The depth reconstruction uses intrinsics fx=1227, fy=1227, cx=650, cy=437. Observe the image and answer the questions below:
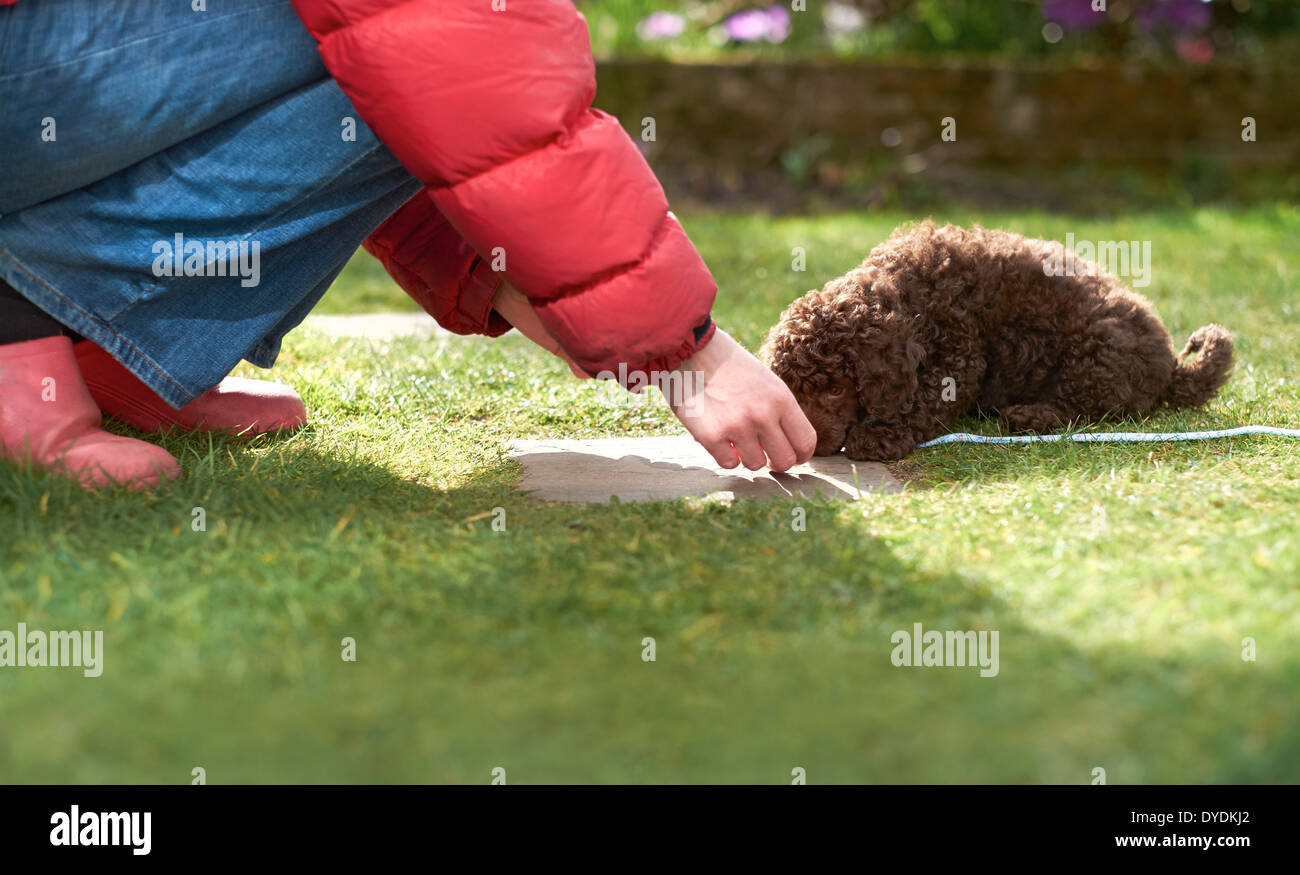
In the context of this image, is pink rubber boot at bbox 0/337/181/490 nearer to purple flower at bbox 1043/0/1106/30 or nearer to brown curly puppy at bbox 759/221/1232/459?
brown curly puppy at bbox 759/221/1232/459

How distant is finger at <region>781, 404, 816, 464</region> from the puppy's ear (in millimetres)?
281

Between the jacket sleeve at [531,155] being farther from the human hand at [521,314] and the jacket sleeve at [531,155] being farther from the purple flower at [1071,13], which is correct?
the purple flower at [1071,13]

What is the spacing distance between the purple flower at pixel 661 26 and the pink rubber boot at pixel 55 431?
6394mm

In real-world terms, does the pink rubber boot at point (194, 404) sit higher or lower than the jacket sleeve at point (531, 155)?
lower

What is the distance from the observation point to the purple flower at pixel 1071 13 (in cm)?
768

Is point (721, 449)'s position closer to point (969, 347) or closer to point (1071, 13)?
point (969, 347)

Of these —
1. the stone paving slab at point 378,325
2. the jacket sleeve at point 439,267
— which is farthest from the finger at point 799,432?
the stone paving slab at point 378,325

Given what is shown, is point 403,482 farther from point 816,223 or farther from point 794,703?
point 816,223

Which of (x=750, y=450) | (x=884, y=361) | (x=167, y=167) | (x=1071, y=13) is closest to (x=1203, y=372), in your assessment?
(x=884, y=361)

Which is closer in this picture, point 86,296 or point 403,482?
point 86,296

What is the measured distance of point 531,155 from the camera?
2148mm

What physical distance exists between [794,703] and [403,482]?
4.04 ft
